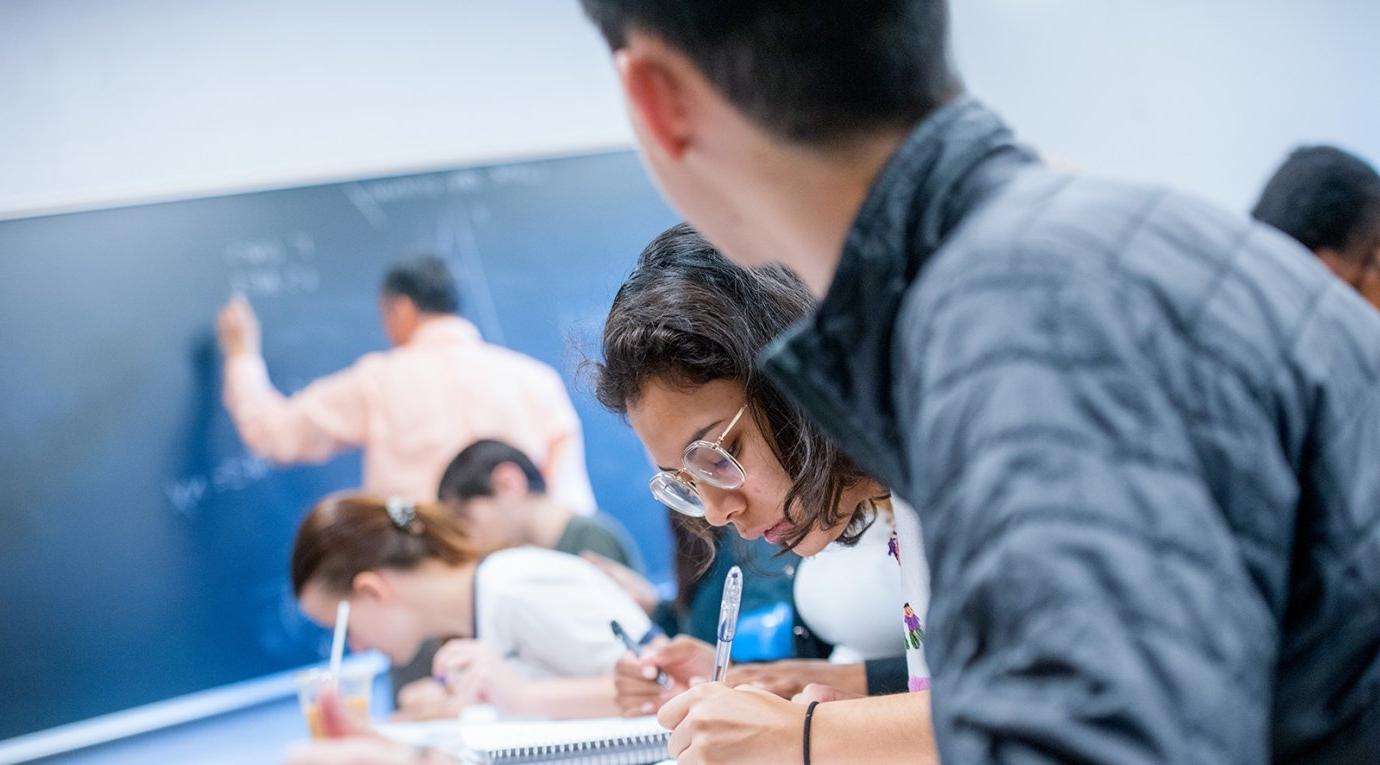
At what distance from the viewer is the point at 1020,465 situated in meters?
0.50

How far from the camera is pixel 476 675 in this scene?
2469 mm

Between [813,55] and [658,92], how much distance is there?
0.30 feet

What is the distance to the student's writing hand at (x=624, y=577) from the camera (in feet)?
10.4

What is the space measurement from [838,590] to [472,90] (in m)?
2.61

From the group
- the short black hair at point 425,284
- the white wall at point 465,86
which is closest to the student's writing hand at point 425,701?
the short black hair at point 425,284

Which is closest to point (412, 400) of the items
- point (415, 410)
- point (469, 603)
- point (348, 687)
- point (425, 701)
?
point (415, 410)

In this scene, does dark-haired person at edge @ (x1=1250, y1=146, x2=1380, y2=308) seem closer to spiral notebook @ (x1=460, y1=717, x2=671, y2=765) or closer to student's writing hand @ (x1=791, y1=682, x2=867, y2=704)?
student's writing hand @ (x1=791, y1=682, x2=867, y2=704)

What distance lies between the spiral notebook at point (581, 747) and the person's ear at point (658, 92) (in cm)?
97

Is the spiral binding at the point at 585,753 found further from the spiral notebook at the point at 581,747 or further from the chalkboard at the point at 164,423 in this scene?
the chalkboard at the point at 164,423

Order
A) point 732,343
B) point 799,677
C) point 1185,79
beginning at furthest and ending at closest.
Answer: point 1185,79 < point 799,677 < point 732,343

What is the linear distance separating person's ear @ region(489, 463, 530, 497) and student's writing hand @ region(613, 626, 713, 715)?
4.30ft

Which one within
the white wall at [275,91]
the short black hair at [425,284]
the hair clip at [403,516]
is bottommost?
the hair clip at [403,516]

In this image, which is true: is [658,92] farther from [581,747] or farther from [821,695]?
[581,747]

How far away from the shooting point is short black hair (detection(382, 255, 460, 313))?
363 cm
